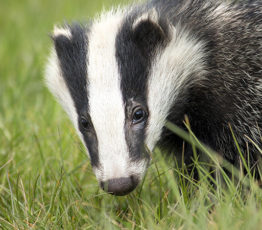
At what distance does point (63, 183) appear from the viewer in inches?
146

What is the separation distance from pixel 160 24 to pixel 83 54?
53 cm

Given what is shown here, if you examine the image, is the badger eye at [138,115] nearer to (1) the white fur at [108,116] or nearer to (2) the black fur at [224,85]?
(1) the white fur at [108,116]

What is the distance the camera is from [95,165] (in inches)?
127

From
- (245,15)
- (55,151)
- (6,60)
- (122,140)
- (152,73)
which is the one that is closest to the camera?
(122,140)

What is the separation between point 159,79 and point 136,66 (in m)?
0.17

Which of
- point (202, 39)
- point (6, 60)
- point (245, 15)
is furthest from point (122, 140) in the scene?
point (6, 60)

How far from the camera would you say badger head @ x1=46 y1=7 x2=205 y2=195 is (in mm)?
3090

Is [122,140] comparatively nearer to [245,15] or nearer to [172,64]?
[172,64]

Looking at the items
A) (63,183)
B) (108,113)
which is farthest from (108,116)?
(63,183)

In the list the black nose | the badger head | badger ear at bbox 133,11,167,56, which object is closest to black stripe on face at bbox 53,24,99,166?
the badger head

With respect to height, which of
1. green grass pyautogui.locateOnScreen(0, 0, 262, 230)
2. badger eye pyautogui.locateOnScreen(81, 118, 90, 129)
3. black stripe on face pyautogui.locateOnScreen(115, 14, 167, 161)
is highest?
black stripe on face pyautogui.locateOnScreen(115, 14, 167, 161)

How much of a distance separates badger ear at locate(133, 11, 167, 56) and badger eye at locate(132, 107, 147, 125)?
0.39 meters

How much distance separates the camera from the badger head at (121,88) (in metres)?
3.09

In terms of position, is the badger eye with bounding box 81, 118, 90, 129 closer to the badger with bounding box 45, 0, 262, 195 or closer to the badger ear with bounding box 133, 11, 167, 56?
the badger with bounding box 45, 0, 262, 195
